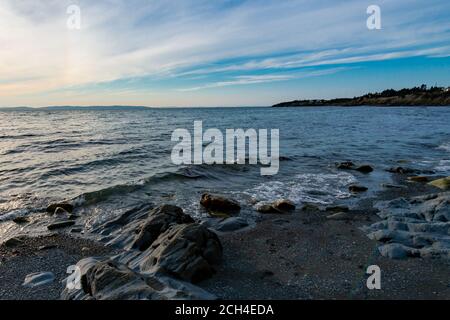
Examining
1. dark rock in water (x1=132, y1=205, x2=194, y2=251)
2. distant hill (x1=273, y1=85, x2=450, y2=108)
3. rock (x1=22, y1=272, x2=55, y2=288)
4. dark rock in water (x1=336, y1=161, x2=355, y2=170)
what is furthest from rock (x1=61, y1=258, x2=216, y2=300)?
distant hill (x1=273, y1=85, x2=450, y2=108)

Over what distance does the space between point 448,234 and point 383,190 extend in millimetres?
5526

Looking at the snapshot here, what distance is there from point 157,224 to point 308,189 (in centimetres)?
748

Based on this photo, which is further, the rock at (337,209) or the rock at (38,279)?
the rock at (337,209)

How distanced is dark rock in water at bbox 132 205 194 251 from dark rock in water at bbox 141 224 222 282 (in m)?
0.74

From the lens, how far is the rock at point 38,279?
21.5 ft

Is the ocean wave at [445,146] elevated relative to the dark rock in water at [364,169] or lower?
elevated

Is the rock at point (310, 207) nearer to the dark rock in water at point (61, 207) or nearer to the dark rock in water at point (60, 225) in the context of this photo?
the dark rock in water at point (60, 225)

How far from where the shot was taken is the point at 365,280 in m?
6.36

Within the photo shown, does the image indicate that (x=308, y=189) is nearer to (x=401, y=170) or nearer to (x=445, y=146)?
(x=401, y=170)

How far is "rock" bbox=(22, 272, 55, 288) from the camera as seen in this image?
6.56 metres

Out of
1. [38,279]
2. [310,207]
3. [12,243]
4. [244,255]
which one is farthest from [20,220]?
[310,207]

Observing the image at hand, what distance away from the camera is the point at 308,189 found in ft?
45.6

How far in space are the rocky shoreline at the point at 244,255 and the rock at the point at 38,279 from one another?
20 millimetres

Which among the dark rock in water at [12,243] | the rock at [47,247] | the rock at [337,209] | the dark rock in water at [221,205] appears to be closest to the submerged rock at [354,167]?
the rock at [337,209]
